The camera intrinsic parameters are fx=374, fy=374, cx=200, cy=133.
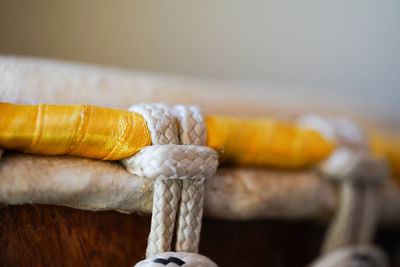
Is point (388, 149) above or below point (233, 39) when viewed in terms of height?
below

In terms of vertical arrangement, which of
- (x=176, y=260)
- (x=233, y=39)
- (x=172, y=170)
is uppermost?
(x=233, y=39)

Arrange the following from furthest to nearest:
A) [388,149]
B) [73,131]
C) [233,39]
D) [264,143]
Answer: [233,39]
[388,149]
[264,143]
[73,131]

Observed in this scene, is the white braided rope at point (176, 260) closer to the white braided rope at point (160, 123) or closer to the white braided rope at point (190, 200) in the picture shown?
the white braided rope at point (190, 200)

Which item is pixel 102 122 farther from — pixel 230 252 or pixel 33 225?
pixel 230 252

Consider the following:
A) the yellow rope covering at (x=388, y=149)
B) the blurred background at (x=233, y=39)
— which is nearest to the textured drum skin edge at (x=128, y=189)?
the yellow rope covering at (x=388, y=149)

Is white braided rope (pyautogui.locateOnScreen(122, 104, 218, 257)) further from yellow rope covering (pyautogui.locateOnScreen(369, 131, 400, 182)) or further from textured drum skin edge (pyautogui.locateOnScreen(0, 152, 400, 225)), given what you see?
yellow rope covering (pyautogui.locateOnScreen(369, 131, 400, 182))

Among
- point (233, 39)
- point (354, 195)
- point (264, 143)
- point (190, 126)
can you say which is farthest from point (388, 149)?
point (233, 39)

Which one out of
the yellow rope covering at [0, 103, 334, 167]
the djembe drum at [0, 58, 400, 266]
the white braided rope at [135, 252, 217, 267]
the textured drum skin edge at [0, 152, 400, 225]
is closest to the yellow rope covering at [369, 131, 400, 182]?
the djembe drum at [0, 58, 400, 266]

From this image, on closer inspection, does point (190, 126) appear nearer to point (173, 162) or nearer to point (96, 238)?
point (173, 162)
